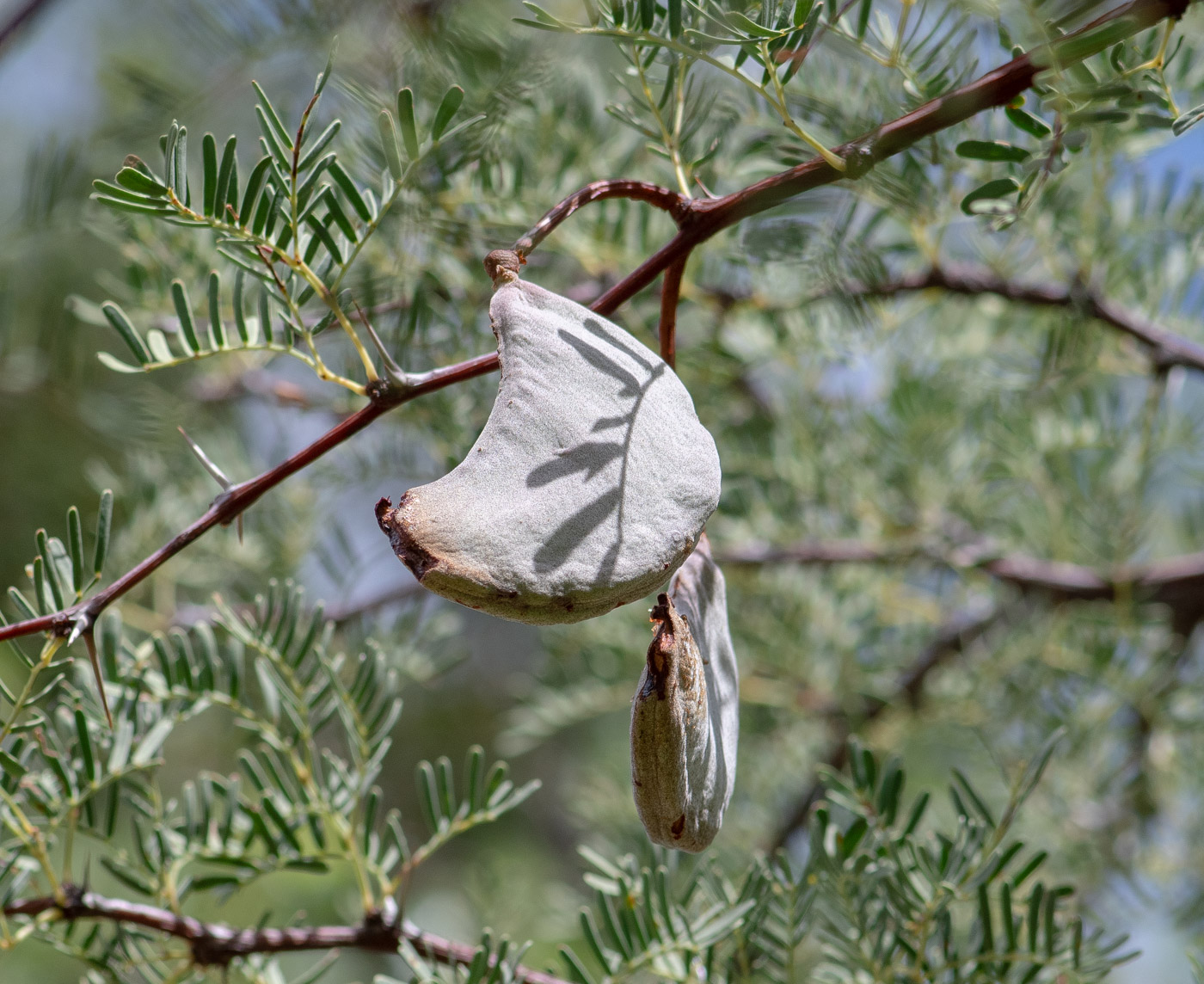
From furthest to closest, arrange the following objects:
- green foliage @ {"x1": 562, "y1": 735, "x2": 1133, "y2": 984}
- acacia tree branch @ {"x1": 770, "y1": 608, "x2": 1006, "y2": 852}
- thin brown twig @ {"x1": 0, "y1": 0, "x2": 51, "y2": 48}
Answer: acacia tree branch @ {"x1": 770, "y1": 608, "x2": 1006, "y2": 852} < thin brown twig @ {"x1": 0, "y1": 0, "x2": 51, "y2": 48} < green foliage @ {"x1": 562, "y1": 735, "x2": 1133, "y2": 984}

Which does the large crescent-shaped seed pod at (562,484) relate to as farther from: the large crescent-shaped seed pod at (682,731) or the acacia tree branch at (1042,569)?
the acacia tree branch at (1042,569)

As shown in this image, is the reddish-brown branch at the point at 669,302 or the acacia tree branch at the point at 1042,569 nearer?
the reddish-brown branch at the point at 669,302

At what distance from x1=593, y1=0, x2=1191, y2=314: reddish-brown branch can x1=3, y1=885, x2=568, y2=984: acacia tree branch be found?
1.08ft

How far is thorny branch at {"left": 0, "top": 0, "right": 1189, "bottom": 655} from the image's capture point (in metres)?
0.34

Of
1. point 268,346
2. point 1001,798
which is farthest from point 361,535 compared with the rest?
point 268,346

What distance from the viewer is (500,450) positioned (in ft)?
0.99

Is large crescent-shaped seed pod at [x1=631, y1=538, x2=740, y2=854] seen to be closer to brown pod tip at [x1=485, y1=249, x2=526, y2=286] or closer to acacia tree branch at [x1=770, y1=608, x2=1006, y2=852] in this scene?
brown pod tip at [x1=485, y1=249, x2=526, y2=286]

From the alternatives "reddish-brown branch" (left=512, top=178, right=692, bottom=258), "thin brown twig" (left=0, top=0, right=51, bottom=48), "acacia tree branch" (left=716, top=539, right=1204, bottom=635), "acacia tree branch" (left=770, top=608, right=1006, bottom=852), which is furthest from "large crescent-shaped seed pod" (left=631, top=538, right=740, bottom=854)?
"thin brown twig" (left=0, top=0, right=51, bottom=48)

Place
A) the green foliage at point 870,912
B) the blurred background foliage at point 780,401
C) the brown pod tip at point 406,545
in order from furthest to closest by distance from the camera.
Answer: the blurred background foliage at point 780,401 → the green foliage at point 870,912 → the brown pod tip at point 406,545

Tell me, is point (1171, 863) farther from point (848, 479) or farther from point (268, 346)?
point (268, 346)

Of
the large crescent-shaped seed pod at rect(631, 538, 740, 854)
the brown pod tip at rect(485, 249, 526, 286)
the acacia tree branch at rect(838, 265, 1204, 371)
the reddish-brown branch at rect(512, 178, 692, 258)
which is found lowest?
the large crescent-shaped seed pod at rect(631, 538, 740, 854)

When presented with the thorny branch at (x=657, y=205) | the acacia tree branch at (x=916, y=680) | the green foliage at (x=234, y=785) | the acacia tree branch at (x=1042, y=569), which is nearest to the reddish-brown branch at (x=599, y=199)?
the thorny branch at (x=657, y=205)

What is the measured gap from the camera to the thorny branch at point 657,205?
340 mm

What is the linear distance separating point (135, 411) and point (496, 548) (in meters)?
0.88
